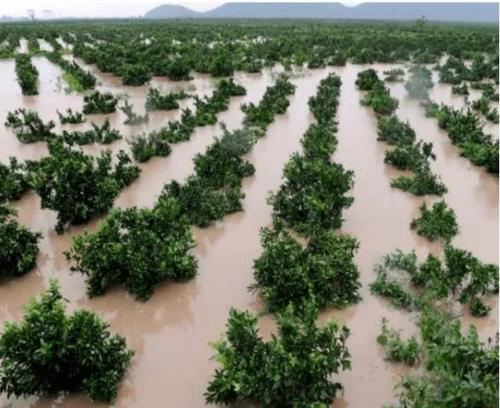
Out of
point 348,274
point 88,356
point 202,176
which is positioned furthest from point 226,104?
point 88,356

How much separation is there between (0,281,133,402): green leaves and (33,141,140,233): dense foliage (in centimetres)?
390

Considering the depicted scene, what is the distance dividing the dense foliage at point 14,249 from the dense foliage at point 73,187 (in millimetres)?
979

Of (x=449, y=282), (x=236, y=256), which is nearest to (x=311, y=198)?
(x=236, y=256)

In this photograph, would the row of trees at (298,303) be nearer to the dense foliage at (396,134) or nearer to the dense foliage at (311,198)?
the dense foliage at (311,198)

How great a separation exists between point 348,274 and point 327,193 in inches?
92.1

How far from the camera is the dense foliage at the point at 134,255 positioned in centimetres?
787

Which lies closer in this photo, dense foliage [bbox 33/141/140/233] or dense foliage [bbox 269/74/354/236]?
dense foliage [bbox 269/74/354/236]

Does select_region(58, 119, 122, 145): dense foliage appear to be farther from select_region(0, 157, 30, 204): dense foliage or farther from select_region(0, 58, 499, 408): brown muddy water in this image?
select_region(0, 157, 30, 204): dense foliage

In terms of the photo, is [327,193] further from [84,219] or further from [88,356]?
[88,356]

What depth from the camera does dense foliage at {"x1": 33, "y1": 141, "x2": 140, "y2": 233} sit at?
9.71 metres

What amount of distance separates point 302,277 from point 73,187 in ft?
15.8

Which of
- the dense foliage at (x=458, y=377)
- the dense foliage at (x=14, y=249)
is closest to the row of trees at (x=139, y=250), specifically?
the dense foliage at (x=14, y=249)

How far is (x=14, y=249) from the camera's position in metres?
8.44

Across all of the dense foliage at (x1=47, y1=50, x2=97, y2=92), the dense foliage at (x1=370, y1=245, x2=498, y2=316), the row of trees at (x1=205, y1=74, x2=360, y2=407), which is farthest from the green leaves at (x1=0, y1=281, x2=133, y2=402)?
the dense foliage at (x1=47, y1=50, x2=97, y2=92)
